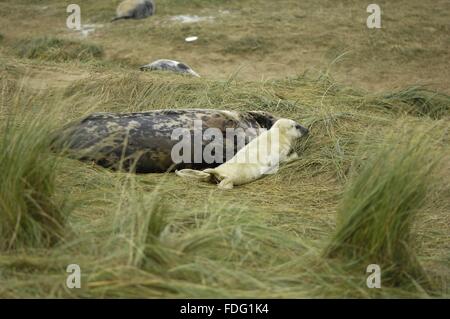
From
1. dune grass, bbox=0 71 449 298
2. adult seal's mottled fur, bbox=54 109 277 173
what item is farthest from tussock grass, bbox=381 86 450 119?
dune grass, bbox=0 71 449 298

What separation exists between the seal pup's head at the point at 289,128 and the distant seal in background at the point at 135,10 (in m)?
8.05

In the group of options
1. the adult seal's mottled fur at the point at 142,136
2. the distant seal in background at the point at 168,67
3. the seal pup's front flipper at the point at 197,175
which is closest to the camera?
the adult seal's mottled fur at the point at 142,136

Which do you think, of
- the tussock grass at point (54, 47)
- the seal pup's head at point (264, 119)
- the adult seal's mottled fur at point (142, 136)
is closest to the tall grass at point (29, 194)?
the adult seal's mottled fur at point (142, 136)

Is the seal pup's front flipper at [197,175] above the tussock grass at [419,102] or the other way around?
the other way around

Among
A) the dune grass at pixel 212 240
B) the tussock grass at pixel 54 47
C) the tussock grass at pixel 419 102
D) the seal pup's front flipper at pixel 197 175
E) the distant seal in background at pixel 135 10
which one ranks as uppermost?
the distant seal in background at pixel 135 10

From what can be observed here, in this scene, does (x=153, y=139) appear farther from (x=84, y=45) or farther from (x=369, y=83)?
(x=84, y=45)

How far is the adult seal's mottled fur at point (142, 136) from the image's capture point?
14.0ft

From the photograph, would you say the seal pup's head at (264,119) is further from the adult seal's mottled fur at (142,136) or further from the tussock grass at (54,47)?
the tussock grass at (54,47)

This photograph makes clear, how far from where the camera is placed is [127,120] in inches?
178

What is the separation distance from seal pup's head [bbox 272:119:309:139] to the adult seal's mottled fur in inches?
9.4

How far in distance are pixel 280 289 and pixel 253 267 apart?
9.8 inches

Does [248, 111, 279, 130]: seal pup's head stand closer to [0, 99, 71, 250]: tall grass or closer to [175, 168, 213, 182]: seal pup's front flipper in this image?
[175, 168, 213, 182]: seal pup's front flipper

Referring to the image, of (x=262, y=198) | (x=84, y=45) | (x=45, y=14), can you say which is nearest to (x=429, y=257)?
(x=262, y=198)

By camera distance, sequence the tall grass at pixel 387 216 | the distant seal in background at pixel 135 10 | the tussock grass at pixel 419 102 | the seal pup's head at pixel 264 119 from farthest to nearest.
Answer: the distant seal in background at pixel 135 10, the tussock grass at pixel 419 102, the seal pup's head at pixel 264 119, the tall grass at pixel 387 216
